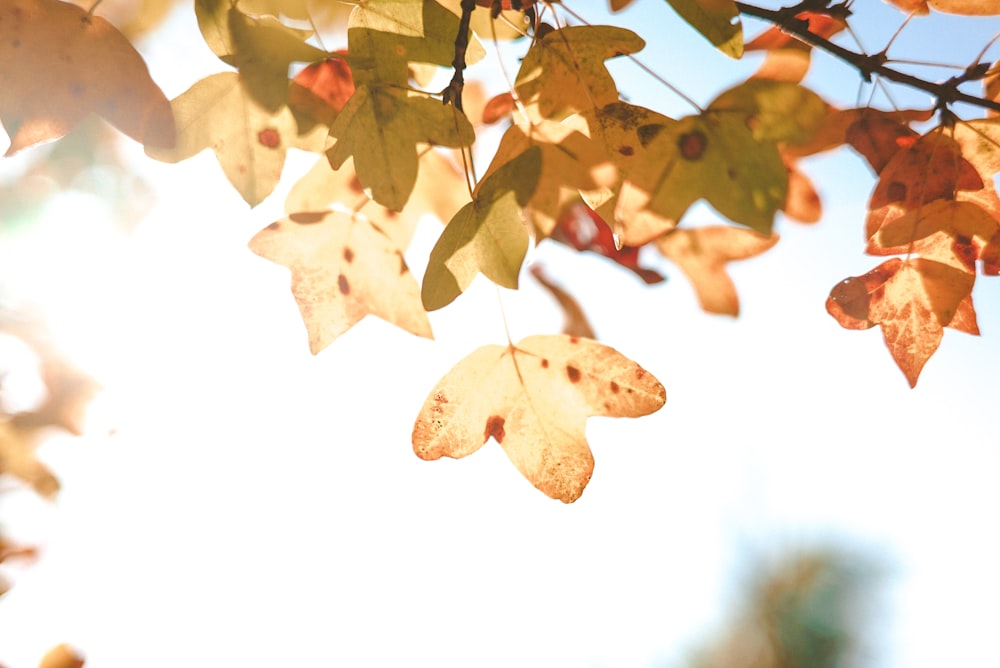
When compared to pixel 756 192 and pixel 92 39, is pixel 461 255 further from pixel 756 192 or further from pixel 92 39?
pixel 92 39

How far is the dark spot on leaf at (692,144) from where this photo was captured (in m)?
0.51

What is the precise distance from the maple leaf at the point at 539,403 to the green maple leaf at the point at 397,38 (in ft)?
0.96

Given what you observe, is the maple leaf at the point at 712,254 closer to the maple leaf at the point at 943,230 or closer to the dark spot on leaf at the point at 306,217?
the maple leaf at the point at 943,230

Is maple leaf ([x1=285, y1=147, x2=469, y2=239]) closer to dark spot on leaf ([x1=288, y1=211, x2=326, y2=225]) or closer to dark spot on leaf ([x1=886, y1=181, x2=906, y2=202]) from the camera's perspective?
dark spot on leaf ([x1=288, y1=211, x2=326, y2=225])

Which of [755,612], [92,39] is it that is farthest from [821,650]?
[92,39]

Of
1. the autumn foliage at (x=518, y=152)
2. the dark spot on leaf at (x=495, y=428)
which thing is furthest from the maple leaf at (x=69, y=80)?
the dark spot on leaf at (x=495, y=428)

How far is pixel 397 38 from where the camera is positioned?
493 mm

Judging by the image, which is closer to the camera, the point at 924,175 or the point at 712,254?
the point at 924,175

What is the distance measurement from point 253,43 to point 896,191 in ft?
2.01

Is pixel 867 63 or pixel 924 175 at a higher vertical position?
pixel 867 63

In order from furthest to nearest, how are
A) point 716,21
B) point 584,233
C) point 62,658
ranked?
point 62,658, point 584,233, point 716,21

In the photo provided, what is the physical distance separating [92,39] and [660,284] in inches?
23.5

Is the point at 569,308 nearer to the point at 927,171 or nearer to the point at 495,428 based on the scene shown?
the point at 495,428

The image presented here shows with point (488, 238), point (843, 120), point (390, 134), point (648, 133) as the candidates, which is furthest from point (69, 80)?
point (843, 120)
